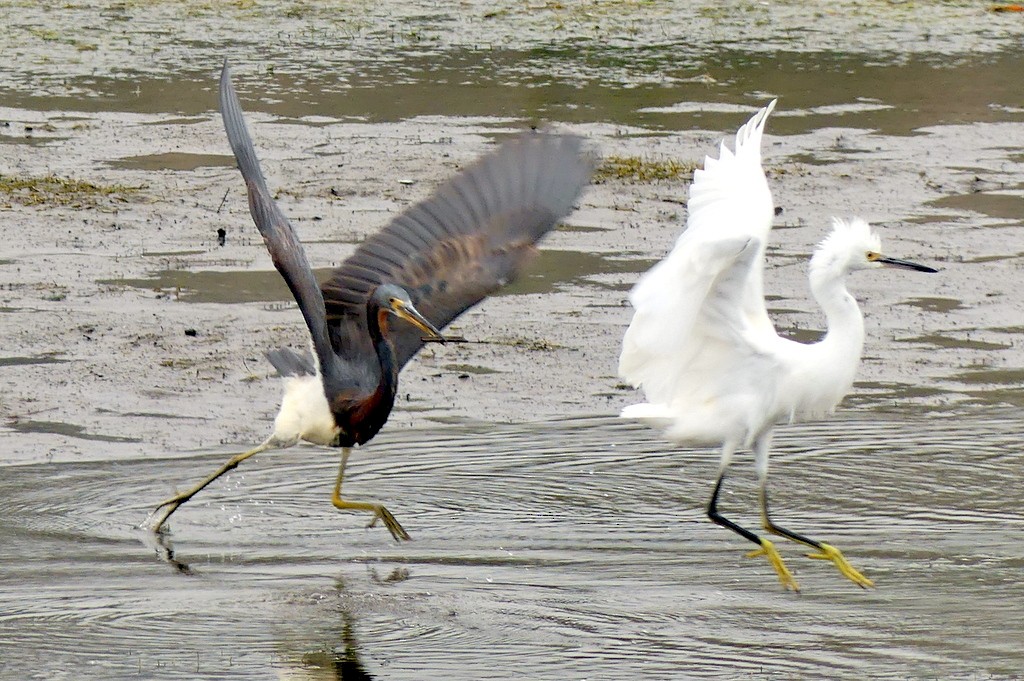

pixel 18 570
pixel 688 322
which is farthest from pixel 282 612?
pixel 688 322

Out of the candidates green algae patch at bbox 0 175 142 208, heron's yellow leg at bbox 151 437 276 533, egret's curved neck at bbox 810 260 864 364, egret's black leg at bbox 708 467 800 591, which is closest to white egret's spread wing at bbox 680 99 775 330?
egret's curved neck at bbox 810 260 864 364

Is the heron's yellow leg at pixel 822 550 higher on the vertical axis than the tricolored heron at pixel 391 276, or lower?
lower

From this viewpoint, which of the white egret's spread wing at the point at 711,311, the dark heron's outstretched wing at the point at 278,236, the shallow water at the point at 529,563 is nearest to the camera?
the shallow water at the point at 529,563

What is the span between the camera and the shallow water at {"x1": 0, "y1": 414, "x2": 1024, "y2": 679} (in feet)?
16.7

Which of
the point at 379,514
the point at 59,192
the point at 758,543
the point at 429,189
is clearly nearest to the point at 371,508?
the point at 379,514

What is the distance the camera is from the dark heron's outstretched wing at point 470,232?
21.8 feet

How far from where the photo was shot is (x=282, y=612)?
5410 millimetres

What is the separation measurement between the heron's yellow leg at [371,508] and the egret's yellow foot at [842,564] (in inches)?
53.0

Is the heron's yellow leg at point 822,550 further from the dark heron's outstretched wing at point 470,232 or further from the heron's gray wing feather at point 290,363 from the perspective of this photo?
the heron's gray wing feather at point 290,363

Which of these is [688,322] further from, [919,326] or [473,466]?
[919,326]

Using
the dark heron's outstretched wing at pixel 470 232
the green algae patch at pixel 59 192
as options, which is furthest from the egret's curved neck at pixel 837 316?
the green algae patch at pixel 59 192

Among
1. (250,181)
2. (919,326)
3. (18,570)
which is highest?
(250,181)

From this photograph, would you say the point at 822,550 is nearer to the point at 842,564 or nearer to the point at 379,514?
the point at 842,564

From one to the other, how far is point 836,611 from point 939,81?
32.0ft
